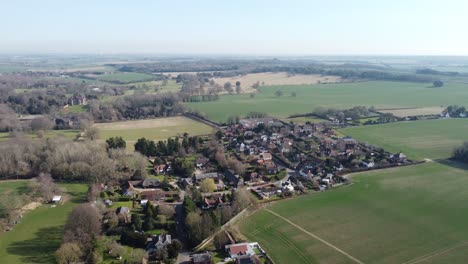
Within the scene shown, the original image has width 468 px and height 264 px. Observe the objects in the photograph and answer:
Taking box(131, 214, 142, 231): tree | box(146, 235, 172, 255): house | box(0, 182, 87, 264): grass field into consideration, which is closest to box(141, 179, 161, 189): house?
box(0, 182, 87, 264): grass field

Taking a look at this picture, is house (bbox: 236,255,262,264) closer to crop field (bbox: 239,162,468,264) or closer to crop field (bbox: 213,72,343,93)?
crop field (bbox: 239,162,468,264)

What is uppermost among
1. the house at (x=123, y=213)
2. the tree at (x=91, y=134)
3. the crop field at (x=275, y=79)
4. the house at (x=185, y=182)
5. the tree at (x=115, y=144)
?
the crop field at (x=275, y=79)

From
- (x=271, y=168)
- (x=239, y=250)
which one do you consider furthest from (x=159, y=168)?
(x=239, y=250)

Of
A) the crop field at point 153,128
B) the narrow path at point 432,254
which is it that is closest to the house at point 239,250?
the narrow path at point 432,254

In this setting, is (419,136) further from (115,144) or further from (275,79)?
(275,79)

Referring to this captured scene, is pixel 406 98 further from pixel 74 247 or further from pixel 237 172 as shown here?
pixel 74 247

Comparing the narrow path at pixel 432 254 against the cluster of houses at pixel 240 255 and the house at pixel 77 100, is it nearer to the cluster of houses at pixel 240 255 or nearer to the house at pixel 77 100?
the cluster of houses at pixel 240 255

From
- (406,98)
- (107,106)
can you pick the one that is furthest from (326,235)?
(406,98)
